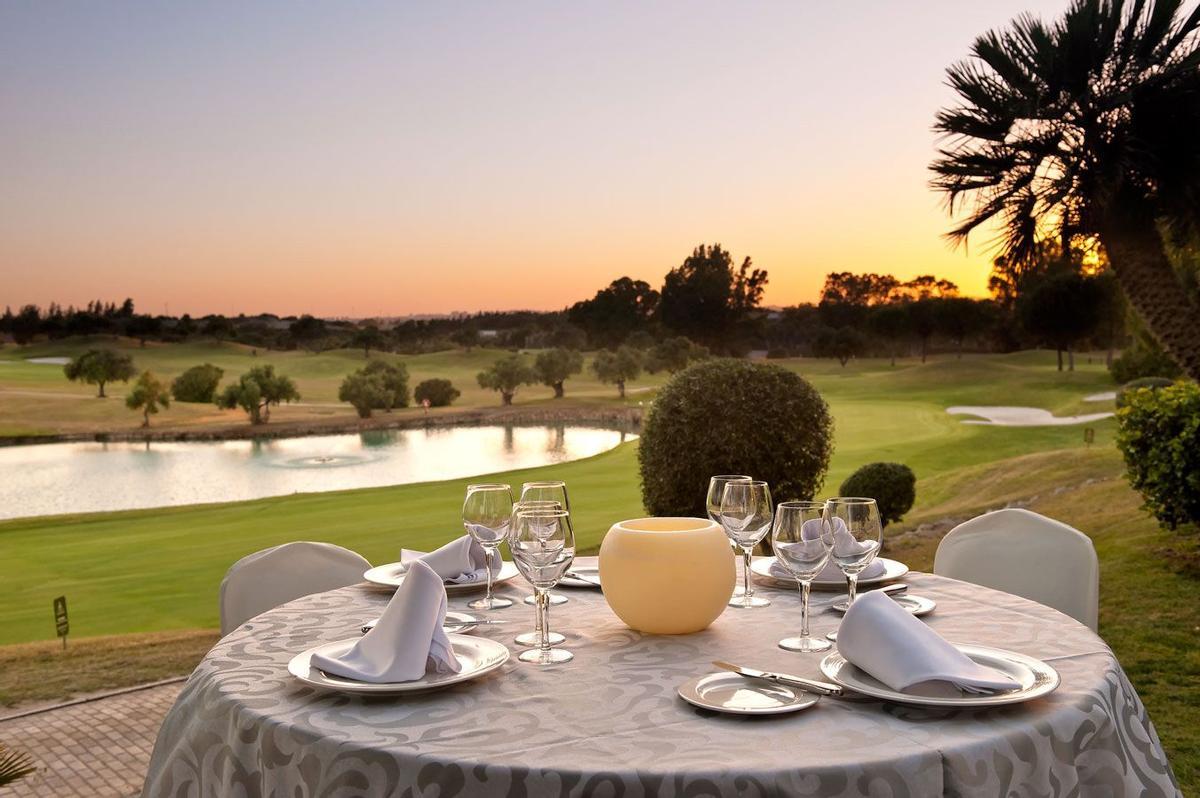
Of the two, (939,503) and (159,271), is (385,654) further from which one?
(159,271)

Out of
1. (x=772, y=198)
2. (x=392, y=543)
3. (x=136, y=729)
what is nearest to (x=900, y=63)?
(x=772, y=198)

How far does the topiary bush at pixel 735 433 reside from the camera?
8.02m

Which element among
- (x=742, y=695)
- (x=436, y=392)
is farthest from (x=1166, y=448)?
(x=436, y=392)

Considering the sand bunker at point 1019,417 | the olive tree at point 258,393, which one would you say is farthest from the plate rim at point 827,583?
the olive tree at point 258,393

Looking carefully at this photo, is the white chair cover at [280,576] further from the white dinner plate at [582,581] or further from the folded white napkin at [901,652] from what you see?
the folded white napkin at [901,652]

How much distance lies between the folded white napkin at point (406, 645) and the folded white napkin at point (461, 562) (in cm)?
68

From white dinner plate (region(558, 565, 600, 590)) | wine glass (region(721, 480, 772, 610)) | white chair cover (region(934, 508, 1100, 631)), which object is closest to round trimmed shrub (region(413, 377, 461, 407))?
white chair cover (region(934, 508, 1100, 631))

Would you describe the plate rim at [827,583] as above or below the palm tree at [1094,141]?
below

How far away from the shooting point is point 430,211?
19.8 metres

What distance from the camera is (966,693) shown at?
1409 millimetres

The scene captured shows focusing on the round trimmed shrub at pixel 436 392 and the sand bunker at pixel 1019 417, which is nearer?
the sand bunker at pixel 1019 417

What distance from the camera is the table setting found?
122cm

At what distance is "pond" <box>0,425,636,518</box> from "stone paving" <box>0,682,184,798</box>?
1217cm

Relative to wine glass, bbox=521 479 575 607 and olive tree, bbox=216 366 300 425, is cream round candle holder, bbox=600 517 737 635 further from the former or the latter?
olive tree, bbox=216 366 300 425
